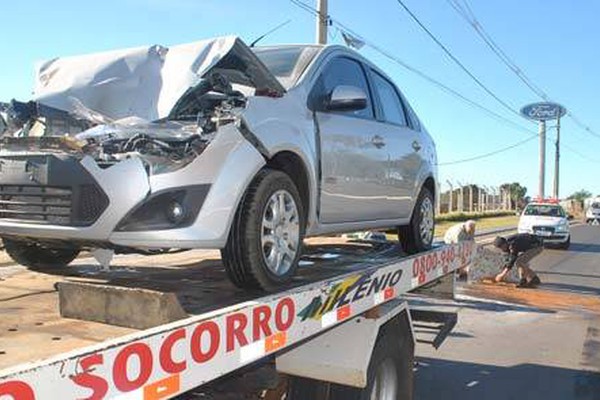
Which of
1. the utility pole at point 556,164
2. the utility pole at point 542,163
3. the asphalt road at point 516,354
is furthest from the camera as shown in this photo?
the utility pole at point 556,164

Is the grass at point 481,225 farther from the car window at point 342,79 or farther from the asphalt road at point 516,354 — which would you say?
the car window at point 342,79

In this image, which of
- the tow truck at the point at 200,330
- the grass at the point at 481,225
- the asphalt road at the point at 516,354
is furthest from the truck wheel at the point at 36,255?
the grass at the point at 481,225

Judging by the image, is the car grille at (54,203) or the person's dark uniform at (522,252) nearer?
the car grille at (54,203)

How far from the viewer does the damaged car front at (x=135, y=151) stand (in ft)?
12.0

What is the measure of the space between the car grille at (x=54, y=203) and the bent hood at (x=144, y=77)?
1.85 ft

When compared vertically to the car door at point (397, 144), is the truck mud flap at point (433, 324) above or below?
below

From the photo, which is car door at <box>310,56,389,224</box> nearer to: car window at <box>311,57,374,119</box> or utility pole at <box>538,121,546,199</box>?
car window at <box>311,57,374,119</box>

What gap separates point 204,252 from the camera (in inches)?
269

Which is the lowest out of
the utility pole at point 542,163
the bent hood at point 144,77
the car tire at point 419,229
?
the car tire at point 419,229

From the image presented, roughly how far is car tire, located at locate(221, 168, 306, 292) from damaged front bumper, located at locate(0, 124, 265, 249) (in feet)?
0.60

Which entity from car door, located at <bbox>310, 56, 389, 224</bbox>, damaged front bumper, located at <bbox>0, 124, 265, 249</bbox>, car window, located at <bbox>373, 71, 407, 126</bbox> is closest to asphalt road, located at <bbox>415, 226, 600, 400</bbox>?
car door, located at <bbox>310, 56, 389, 224</bbox>

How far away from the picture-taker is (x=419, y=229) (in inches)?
283

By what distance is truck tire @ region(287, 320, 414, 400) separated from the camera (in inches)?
173

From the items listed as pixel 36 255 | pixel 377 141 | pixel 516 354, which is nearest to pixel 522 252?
pixel 516 354
